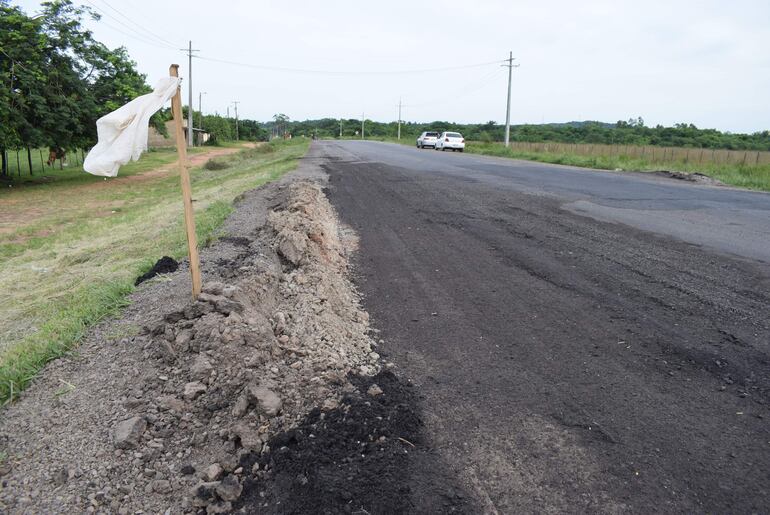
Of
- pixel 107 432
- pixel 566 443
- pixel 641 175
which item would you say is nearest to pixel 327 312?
pixel 107 432

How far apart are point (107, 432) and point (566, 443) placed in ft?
9.23

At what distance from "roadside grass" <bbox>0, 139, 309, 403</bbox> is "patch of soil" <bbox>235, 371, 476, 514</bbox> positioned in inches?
91.3

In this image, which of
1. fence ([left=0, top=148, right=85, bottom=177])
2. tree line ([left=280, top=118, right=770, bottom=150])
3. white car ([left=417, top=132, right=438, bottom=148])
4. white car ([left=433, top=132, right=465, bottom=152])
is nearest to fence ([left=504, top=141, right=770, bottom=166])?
white car ([left=433, top=132, right=465, bottom=152])

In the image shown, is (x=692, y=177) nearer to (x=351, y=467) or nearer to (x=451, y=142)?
(x=351, y=467)

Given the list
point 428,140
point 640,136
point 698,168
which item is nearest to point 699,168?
point 698,168

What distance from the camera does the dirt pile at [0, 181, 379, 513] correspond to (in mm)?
3031

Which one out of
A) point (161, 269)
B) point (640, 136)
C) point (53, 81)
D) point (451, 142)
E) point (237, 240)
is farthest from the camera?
point (640, 136)

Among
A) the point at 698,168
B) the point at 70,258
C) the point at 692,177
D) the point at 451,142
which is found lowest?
the point at 70,258

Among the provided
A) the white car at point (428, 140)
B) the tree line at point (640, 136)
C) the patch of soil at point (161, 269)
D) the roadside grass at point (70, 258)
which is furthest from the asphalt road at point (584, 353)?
the tree line at point (640, 136)

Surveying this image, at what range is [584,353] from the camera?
455 cm

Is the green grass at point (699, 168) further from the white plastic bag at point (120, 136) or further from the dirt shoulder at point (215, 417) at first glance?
the white plastic bag at point (120, 136)

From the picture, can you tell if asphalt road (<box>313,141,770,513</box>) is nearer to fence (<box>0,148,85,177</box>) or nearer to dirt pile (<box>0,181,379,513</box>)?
dirt pile (<box>0,181,379,513</box>)

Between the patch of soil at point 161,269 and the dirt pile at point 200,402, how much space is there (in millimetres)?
1862

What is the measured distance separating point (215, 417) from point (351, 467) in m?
1.03
